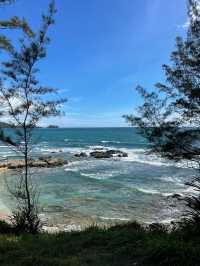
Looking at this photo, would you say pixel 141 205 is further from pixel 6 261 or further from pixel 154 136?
pixel 6 261

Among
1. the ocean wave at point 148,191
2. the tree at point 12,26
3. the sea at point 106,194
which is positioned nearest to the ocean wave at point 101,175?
the sea at point 106,194

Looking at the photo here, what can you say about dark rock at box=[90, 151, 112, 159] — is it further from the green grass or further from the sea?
the green grass

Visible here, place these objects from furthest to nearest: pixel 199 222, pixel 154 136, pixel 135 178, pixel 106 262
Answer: pixel 135 178, pixel 154 136, pixel 199 222, pixel 106 262

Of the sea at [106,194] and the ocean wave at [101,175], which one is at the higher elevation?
the ocean wave at [101,175]

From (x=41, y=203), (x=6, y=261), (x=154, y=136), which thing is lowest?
(x=41, y=203)

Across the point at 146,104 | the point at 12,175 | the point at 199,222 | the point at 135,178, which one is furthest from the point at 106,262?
the point at 12,175

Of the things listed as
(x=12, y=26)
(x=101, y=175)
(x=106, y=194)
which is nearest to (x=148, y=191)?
(x=106, y=194)

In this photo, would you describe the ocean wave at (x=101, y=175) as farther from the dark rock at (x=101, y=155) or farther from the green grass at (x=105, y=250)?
Result: the green grass at (x=105, y=250)

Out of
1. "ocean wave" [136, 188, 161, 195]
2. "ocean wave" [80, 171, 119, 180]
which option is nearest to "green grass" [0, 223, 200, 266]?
"ocean wave" [136, 188, 161, 195]

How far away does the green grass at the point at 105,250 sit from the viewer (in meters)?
5.33

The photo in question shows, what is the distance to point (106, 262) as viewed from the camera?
5543mm

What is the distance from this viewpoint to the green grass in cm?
533

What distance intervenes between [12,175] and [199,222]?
28.3 metres

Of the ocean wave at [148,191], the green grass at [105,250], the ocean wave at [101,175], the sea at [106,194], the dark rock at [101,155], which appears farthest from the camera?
the dark rock at [101,155]
